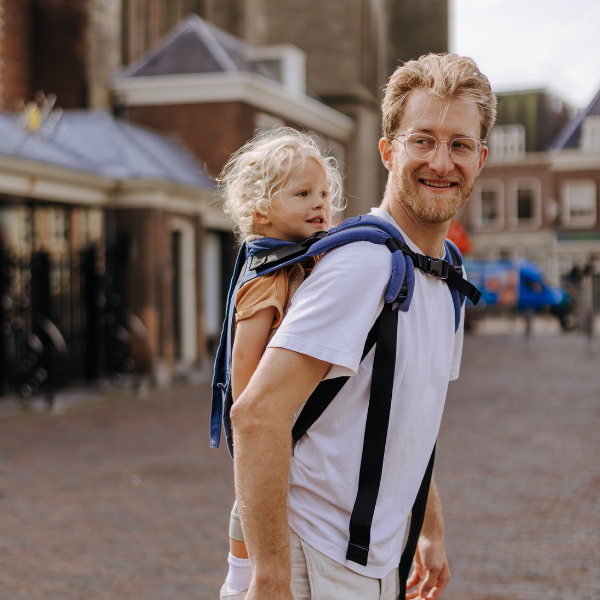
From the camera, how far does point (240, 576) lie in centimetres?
187

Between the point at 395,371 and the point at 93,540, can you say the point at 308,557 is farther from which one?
the point at 93,540

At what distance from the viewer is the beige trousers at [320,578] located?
5.50ft

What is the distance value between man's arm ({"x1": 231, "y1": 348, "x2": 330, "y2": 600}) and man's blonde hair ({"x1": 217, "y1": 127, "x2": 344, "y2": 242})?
0.50m

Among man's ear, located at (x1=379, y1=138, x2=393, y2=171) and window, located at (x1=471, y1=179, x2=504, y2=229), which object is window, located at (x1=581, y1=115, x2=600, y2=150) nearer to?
window, located at (x1=471, y1=179, x2=504, y2=229)

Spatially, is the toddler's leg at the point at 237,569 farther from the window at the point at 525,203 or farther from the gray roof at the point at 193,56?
the window at the point at 525,203

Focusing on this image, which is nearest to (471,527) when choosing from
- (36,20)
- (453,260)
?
(453,260)

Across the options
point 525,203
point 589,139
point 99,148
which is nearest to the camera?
point 99,148

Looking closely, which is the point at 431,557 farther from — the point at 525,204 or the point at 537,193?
the point at 525,204

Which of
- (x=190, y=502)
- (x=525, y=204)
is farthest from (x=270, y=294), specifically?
(x=525, y=204)

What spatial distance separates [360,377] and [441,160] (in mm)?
510

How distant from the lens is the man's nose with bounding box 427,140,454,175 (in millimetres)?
1751

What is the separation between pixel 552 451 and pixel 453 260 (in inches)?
267

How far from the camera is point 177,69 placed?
18.7m

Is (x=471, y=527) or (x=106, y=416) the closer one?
(x=471, y=527)
